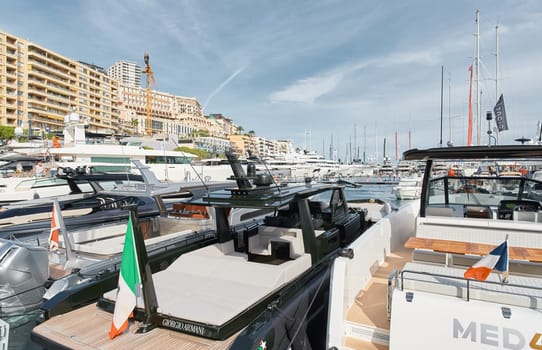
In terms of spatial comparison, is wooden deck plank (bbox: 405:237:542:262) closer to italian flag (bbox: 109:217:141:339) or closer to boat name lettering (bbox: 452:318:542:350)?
boat name lettering (bbox: 452:318:542:350)

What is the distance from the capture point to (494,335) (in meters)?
2.26

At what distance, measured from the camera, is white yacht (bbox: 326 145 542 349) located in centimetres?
231

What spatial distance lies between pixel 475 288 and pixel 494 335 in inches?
13.1

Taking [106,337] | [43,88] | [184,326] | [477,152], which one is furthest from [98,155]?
[43,88]

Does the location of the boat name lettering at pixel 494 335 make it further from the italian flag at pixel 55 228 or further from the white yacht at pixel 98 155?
the white yacht at pixel 98 155

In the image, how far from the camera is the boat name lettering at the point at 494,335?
2188 millimetres

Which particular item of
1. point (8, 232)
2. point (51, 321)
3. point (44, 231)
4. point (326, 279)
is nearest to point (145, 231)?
point (44, 231)

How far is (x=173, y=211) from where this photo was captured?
8.34m

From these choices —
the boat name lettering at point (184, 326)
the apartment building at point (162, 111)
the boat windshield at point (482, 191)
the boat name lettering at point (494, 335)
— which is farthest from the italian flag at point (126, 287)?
the apartment building at point (162, 111)

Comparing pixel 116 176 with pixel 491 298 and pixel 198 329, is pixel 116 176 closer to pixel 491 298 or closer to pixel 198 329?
pixel 198 329

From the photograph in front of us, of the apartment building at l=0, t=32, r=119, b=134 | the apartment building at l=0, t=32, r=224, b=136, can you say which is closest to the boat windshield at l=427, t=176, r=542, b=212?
the apartment building at l=0, t=32, r=224, b=136

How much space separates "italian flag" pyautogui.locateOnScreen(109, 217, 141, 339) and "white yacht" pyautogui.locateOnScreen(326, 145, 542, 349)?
1894mm

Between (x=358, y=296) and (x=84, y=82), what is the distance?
92390 mm

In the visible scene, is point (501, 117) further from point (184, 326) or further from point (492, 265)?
point (184, 326)
